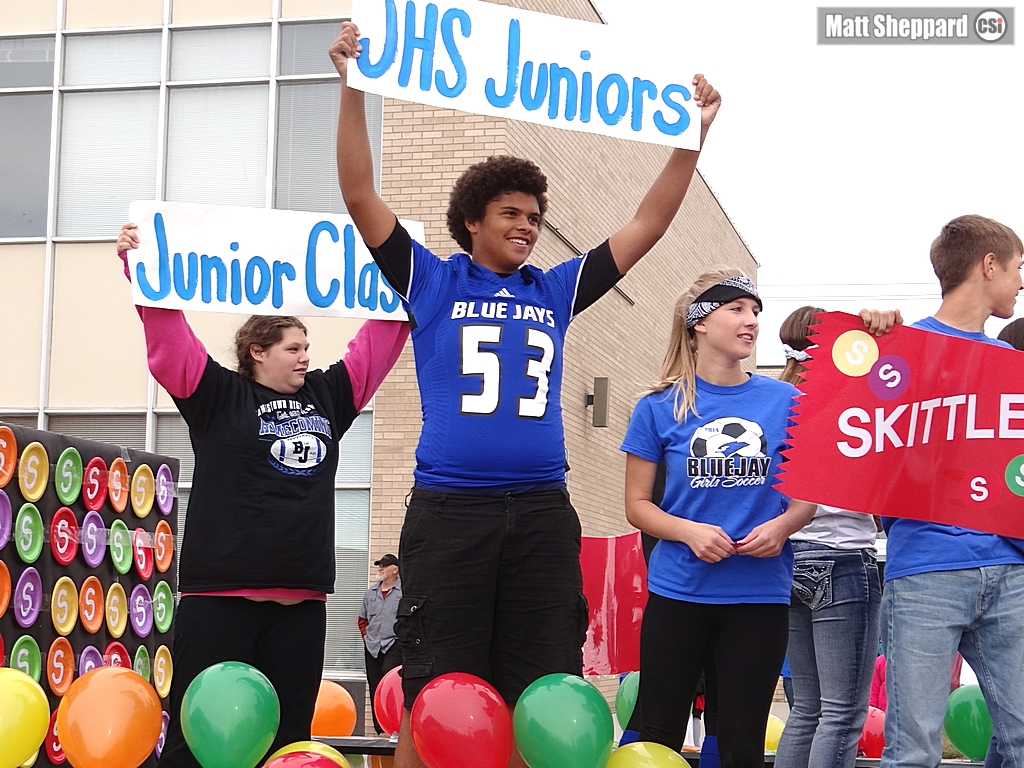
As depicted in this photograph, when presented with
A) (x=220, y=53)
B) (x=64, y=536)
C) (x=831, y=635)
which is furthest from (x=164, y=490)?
(x=220, y=53)

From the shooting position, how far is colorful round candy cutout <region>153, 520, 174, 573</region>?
260 inches

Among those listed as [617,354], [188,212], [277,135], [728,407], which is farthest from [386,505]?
[728,407]

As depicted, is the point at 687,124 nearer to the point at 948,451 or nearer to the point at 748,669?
the point at 948,451

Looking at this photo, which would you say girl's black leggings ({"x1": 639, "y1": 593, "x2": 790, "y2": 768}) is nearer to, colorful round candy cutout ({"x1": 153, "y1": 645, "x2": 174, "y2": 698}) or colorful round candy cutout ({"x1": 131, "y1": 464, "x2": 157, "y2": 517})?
colorful round candy cutout ({"x1": 131, "y1": 464, "x2": 157, "y2": 517})

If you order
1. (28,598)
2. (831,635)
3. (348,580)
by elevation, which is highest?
(831,635)

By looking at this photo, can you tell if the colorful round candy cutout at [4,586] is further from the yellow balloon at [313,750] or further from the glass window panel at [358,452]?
the glass window panel at [358,452]

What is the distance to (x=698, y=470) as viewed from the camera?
3.90 meters

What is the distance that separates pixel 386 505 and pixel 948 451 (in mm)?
9546

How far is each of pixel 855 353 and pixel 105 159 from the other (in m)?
11.7

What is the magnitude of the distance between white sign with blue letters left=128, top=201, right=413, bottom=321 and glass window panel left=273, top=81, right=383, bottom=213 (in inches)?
327

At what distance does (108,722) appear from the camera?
3.94 m

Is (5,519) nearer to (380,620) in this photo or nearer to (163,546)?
(163,546)

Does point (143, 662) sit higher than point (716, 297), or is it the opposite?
point (716, 297)

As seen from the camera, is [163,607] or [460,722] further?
[163,607]
